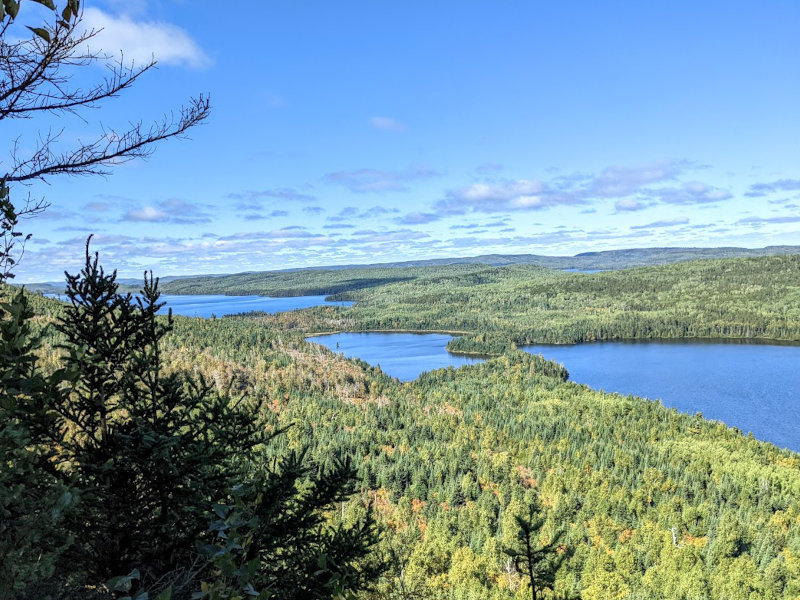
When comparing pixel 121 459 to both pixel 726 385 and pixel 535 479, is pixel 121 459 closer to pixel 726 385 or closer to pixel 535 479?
pixel 535 479

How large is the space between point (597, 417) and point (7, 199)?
132 m

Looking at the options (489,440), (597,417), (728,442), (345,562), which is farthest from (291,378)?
(345,562)

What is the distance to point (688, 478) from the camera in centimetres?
8881

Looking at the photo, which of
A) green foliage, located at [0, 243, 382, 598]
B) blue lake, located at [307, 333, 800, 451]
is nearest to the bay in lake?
blue lake, located at [307, 333, 800, 451]

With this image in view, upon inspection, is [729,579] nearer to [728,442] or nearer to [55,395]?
[728,442]

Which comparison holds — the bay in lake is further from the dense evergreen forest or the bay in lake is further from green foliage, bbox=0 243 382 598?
green foliage, bbox=0 243 382 598

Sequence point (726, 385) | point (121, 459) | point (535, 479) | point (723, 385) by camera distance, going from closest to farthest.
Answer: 1. point (121, 459)
2. point (535, 479)
3. point (726, 385)
4. point (723, 385)

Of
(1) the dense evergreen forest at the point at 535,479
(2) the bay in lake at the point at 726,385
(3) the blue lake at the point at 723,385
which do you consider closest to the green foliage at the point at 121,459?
(1) the dense evergreen forest at the point at 535,479

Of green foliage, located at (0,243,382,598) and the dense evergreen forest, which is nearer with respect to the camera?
green foliage, located at (0,243,382,598)

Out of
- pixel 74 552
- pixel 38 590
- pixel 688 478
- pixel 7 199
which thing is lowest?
pixel 688 478

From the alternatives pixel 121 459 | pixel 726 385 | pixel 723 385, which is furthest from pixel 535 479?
pixel 726 385

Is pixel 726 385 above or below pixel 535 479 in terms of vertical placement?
above

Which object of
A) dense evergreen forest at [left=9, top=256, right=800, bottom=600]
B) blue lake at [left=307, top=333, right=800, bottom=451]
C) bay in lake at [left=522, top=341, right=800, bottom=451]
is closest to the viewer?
dense evergreen forest at [left=9, top=256, right=800, bottom=600]

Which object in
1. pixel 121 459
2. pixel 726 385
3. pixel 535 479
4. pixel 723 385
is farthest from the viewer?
pixel 723 385
